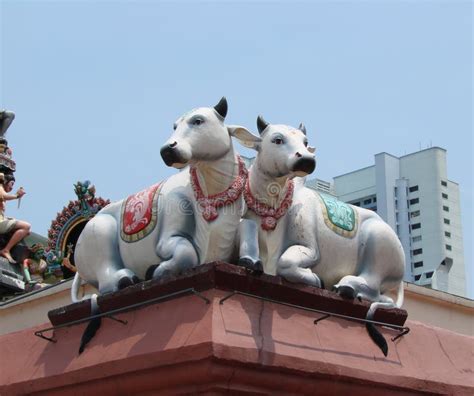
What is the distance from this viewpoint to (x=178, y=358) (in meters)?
6.17

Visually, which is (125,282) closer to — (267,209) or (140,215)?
(140,215)

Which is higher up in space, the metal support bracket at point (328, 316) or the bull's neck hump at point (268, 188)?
the bull's neck hump at point (268, 188)

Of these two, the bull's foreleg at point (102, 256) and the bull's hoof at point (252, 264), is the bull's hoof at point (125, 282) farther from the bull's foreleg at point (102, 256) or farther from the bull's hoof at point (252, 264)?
the bull's hoof at point (252, 264)

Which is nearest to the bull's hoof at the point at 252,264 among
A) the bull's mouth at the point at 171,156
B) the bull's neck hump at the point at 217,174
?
the bull's neck hump at the point at 217,174

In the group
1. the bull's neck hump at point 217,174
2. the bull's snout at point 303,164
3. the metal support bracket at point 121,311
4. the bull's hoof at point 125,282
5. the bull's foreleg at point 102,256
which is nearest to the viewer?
the metal support bracket at point 121,311

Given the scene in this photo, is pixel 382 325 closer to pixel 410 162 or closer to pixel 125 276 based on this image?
pixel 125 276

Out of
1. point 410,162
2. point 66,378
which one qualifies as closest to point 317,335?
point 66,378

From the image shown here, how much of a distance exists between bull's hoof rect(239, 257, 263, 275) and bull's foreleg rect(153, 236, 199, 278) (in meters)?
0.38

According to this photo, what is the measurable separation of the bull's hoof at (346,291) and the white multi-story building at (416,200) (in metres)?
30.8

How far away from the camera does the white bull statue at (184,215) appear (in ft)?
22.4

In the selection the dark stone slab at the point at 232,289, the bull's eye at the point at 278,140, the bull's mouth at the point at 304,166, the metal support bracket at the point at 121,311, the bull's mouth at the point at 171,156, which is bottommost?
the metal support bracket at the point at 121,311

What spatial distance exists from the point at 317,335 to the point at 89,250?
184 cm

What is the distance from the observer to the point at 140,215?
7289 millimetres

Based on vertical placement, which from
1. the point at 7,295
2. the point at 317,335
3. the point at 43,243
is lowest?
the point at 317,335
